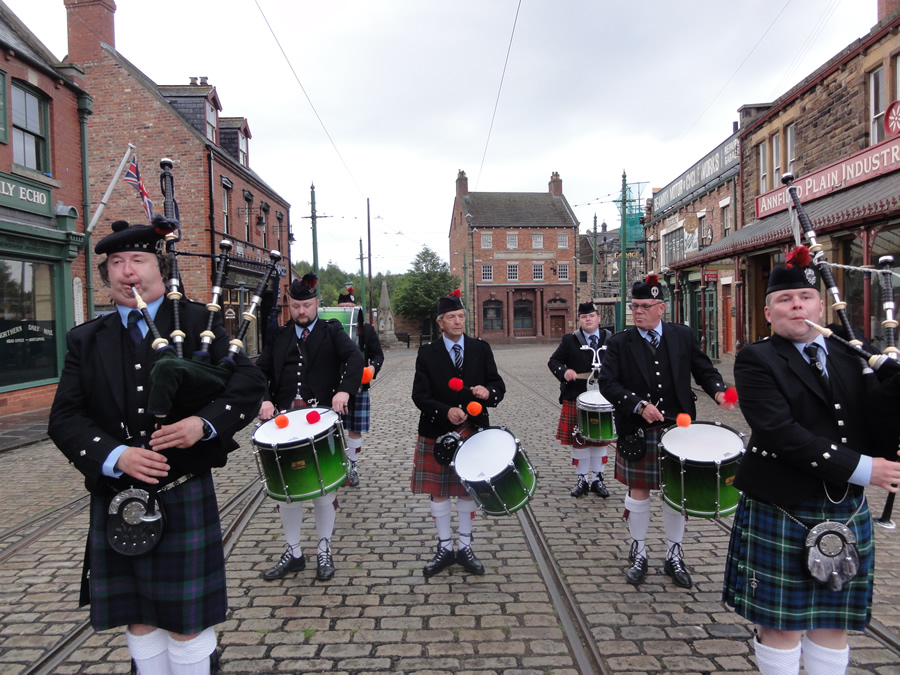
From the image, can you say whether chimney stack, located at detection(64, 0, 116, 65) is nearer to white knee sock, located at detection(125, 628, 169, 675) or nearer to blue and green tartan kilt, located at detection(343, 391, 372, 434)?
blue and green tartan kilt, located at detection(343, 391, 372, 434)

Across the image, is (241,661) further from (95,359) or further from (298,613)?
(95,359)

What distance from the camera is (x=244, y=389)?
7.78 feet

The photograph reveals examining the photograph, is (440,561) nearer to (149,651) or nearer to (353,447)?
(149,651)

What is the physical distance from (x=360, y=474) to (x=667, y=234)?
24.4m

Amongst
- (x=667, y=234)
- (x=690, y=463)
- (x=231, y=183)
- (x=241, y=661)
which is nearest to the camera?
(x=241, y=661)

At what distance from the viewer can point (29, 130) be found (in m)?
12.4

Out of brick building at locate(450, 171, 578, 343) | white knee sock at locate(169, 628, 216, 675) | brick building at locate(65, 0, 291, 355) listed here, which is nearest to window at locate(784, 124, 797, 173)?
brick building at locate(65, 0, 291, 355)

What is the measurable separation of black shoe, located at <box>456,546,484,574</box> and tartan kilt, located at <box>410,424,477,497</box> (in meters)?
0.39

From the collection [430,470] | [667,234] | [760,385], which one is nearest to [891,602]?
[760,385]

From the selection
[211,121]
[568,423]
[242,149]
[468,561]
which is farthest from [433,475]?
[242,149]

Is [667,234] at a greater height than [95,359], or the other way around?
[667,234]

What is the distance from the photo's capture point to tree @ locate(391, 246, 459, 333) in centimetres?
5009

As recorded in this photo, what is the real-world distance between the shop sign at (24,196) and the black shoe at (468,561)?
1170 centimetres

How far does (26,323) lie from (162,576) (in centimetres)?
1230
